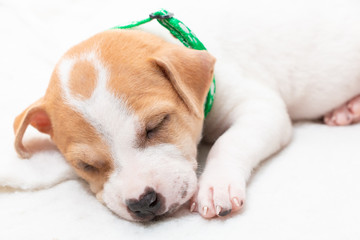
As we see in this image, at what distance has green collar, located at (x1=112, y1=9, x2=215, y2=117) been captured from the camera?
2816 mm

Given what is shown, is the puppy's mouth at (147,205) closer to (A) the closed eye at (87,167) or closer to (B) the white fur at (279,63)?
(A) the closed eye at (87,167)

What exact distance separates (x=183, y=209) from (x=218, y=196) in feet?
0.80

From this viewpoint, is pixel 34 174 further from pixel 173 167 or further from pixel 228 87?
pixel 228 87

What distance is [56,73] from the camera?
251 centimetres

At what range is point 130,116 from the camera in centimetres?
229

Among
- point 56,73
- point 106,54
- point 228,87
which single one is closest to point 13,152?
point 56,73

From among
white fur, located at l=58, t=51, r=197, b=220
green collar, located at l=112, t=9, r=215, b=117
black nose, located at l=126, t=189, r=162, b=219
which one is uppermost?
green collar, located at l=112, t=9, r=215, b=117

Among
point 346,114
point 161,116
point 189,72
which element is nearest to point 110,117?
point 161,116

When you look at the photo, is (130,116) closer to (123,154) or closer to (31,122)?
(123,154)

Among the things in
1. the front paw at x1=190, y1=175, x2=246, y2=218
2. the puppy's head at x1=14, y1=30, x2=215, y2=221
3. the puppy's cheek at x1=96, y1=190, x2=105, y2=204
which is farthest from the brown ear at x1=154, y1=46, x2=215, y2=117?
the puppy's cheek at x1=96, y1=190, x2=105, y2=204

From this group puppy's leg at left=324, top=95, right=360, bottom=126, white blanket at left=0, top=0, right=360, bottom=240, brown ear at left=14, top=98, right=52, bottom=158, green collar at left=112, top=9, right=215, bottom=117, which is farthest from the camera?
puppy's leg at left=324, top=95, right=360, bottom=126

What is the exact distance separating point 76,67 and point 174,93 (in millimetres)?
550

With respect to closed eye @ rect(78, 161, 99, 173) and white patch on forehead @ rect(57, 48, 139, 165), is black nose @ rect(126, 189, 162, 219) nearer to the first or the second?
white patch on forehead @ rect(57, 48, 139, 165)

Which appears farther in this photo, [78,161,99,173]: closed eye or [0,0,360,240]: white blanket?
[78,161,99,173]: closed eye
